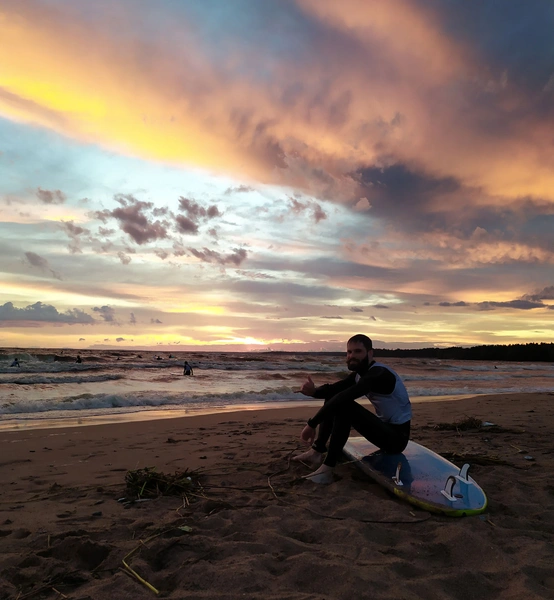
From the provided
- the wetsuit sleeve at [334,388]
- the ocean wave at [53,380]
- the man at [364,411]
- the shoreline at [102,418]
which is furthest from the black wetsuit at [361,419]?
the ocean wave at [53,380]

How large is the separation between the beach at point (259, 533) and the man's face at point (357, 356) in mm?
1136

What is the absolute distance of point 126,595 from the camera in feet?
7.28

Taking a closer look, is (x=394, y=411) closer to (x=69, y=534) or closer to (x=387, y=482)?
(x=387, y=482)

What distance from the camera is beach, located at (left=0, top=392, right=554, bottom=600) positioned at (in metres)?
2.33

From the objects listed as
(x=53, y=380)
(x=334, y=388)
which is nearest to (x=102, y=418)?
(x=334, y=388)

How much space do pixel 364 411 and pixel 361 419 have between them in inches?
3.2

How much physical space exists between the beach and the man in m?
0.41

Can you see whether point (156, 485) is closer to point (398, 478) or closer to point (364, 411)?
point (364, 411)

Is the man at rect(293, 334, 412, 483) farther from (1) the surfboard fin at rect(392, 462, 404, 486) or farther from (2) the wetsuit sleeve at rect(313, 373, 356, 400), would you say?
(1) the surfboard fin at rect(392, 462, 404, 486)

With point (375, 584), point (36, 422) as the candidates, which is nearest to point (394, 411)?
point (375, 584)

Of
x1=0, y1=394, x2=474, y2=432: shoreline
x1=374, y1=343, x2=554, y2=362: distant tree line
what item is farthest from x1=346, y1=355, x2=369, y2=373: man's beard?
x1=374, y1=343, x2=554, y2=362: distant tree line

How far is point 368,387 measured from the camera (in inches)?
153

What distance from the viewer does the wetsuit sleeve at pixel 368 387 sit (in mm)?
3854

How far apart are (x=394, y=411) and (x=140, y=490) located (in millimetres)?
2481
